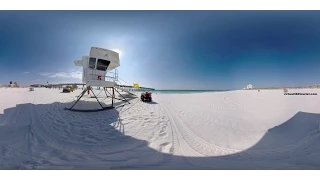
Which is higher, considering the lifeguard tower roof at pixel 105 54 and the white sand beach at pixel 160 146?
the lifeguard tower roof at pixel 105 54

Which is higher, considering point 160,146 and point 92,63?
point 92,63

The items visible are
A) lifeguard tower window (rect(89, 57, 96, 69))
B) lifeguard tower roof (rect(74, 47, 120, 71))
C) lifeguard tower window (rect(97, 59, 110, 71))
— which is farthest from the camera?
lifeguard tower window (rect(97, 59, 110, 71))

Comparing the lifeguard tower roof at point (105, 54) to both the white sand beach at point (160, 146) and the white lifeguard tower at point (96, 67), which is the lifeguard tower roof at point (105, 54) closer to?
the white lifeguard tower at point (96, 67)

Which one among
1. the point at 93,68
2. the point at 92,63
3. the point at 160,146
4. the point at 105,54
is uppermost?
the point at 105,54

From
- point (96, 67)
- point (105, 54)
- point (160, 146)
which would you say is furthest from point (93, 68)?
point (160, 146)

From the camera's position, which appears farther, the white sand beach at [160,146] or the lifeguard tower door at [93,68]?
the lifeguard tower door at [93,68]

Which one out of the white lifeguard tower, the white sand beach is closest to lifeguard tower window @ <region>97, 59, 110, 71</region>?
the white lifeguard tower

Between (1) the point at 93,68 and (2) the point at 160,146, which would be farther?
(1) the point at 93,68

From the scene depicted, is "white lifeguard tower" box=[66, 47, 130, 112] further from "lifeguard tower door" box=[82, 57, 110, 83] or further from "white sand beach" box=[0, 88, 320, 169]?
"white sand beach" box=[0, 88, 320, 169]

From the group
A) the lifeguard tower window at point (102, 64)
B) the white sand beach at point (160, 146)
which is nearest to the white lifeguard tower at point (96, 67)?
the lifeguard tower window at point (102, 64)

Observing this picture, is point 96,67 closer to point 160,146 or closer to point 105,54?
point 105,54

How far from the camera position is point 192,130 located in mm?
5051
